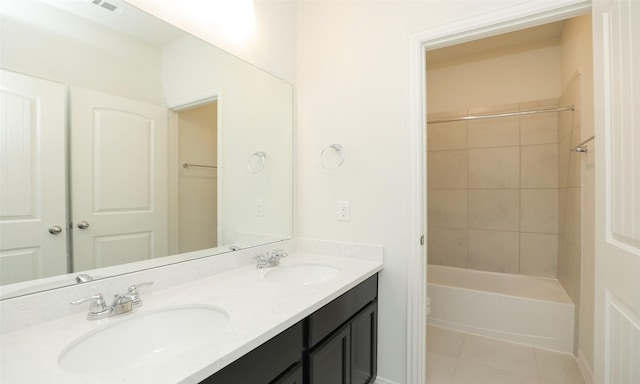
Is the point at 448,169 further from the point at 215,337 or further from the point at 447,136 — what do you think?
the point at 215,337


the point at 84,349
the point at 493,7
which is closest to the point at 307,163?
the point at 493,7

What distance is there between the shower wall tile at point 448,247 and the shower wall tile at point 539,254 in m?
0.50

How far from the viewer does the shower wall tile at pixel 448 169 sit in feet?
9.91

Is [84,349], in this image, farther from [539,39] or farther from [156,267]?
[539,39]

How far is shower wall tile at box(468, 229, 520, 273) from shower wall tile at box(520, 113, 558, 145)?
888 mm

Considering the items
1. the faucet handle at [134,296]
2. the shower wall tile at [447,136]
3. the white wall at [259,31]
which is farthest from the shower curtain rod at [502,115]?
the faucet handle at [134,296]

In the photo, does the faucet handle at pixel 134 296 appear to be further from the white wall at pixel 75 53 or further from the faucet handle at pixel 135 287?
the white wall at pixel 75 53

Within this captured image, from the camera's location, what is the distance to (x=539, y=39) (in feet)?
8.45

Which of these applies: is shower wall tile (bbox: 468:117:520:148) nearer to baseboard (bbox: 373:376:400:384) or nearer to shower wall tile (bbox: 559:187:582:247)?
shower wall tile (bbox: 559:187:582:247)

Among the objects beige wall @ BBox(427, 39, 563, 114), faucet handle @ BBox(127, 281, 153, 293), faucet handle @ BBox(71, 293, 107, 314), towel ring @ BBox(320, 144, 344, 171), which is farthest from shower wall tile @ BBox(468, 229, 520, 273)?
faucet handle @ BBox(71, 293, 107, 314)

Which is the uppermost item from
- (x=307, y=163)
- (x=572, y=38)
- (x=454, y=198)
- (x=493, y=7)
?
(x=572, y=38)

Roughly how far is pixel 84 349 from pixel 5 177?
1.77ft

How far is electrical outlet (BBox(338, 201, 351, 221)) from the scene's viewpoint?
1.75 m

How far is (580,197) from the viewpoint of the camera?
2.02 m
